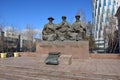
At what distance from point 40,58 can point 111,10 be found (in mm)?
62512

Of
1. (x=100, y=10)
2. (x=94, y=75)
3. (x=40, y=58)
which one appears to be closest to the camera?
(x=94, y=75)

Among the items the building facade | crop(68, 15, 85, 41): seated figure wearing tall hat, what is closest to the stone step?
crop(68, 15, 85, 41): seated figure wearing tall hat

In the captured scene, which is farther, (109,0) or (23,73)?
(109,0)

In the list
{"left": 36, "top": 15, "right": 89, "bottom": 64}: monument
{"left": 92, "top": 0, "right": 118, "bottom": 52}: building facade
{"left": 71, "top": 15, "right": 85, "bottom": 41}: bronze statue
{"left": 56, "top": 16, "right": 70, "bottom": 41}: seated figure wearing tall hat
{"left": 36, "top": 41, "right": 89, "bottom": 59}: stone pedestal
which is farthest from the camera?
{"left": 92, "top": 0, "right": 118, "bottom": 52}: building facade

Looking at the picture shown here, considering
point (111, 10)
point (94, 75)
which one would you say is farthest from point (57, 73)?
point (111, 10)

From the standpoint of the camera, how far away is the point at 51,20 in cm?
1553

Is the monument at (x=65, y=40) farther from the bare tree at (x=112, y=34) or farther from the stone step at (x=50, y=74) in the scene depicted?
the bare tree at (x=112, y=34)

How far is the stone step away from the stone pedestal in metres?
4.46

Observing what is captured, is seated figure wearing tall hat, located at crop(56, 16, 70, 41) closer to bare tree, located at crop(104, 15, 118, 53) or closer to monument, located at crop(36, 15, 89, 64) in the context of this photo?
monument, located at crop(36, 15, 89, 64)

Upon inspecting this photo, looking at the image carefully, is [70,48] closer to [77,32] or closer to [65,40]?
[65,40]

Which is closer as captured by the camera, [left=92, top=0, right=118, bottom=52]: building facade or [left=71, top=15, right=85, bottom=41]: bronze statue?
[left=71, top=15, right=85, bottom=41]: bronze statue

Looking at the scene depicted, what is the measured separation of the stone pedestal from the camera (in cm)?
1423

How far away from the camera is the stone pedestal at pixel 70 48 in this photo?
46.7 ft

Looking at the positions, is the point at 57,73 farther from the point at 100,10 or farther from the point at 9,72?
the point at 100,10
